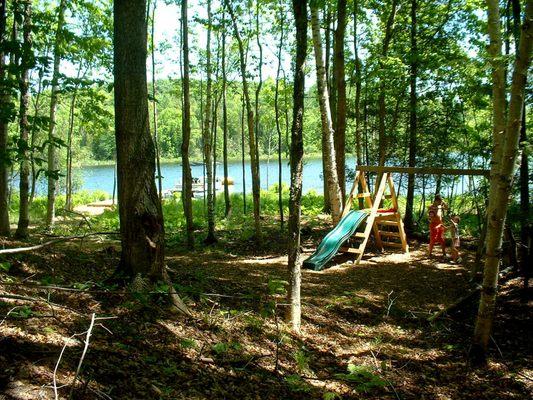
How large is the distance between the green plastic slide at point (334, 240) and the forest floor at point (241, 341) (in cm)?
103

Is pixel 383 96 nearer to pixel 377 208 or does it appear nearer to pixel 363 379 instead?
pixel 377 208

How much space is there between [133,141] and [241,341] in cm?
238

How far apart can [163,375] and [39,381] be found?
95 centimetres

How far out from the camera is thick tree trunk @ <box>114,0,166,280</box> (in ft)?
13.4

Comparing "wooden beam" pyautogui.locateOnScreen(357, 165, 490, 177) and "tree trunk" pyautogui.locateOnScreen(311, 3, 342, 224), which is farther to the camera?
"tree trunk" pyautogui.locateOnScreen(311, 3, 342, 224)

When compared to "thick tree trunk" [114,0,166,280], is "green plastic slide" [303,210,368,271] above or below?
below

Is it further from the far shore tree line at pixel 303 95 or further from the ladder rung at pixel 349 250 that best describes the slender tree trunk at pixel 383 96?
the ladder rung at pixel 349 250

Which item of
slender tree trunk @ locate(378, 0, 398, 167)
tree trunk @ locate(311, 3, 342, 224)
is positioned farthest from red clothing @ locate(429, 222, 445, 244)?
slender tree trunk @ locate(378, 0, 398, 167)

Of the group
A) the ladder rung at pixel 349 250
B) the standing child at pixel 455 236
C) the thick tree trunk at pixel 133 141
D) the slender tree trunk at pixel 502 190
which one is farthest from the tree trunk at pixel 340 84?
the thick tree trunk at pixel 133 141

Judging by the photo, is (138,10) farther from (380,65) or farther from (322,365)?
(380,65)

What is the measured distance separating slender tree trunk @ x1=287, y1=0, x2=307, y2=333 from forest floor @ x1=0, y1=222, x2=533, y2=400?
40cm

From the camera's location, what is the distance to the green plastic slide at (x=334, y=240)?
867 centimetres

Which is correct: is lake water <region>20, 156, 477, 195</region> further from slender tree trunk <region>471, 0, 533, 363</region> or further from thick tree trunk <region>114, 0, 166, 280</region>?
thick tree trunk <region>114, 0, 166, 280</region>

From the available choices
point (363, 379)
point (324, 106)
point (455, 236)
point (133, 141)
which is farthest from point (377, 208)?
point (133, 141)
